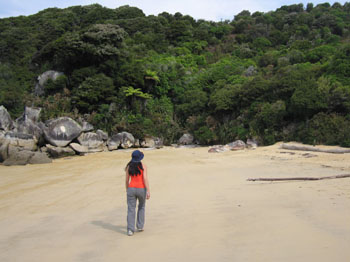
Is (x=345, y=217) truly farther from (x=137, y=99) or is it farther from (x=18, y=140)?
(x=137, y=99)

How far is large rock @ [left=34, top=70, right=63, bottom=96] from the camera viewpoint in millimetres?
26047

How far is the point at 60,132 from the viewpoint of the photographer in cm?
1816

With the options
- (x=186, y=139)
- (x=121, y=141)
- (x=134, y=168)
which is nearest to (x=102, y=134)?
(x=121, y=141)

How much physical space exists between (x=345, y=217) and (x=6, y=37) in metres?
43.1

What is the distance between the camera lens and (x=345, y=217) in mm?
3855

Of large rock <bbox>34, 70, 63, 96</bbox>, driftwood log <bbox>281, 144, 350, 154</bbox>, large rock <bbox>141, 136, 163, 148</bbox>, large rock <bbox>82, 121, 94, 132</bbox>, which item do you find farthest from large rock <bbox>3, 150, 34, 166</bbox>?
driftwood log <bbox>281, 144, 350, 154</bbox>

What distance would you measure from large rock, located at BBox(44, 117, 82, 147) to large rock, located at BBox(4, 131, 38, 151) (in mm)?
933

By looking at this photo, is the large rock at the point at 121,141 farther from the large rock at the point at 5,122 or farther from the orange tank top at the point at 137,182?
the orange tank top at the point at 137,182

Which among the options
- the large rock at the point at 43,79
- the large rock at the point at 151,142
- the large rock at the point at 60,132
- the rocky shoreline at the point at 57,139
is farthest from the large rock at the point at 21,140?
the large rock at the point at 43,79

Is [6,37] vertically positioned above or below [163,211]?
above

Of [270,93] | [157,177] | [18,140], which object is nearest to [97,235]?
[157,177]

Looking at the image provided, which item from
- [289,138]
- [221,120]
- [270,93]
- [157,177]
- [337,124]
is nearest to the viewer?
[157,177]

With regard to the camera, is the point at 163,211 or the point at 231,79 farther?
the point at 231,79

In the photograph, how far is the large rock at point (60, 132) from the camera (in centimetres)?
1803
